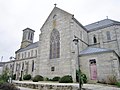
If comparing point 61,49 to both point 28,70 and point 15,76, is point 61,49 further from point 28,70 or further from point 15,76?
point 15,76

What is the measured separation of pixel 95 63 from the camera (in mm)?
20844

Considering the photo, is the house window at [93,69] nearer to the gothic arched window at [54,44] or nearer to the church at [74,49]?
the church at [74,49]

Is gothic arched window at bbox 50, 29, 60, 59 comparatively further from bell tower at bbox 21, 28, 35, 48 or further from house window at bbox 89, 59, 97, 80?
bell tower at bbox 21, 28, 35, 48

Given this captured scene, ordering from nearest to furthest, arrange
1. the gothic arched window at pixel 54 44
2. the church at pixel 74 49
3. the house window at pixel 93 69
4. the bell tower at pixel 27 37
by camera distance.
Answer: the church at pixel 74 49 → the house window at pixel 93 69 → the gothic arched window at pixel 54 44 → the bell tower at pixel 27 37

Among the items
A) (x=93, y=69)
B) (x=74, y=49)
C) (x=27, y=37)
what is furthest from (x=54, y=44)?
(x=27, y=37)

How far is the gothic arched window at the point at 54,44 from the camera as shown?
2478cm

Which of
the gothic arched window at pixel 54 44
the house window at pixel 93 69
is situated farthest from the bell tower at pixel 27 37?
the house window at pixel 93 69

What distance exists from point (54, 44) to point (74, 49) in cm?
514

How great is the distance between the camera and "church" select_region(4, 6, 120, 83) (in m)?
20.0

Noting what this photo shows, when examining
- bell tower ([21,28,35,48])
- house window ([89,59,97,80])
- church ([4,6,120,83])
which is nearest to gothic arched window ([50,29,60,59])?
church ([4,6,120,83])

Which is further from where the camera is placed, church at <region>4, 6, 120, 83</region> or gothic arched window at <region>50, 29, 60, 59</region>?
gothic arched window at <region>50, 29, 60, 59</region>

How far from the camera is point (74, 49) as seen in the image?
22.2 m

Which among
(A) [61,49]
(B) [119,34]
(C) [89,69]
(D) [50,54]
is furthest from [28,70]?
(B) [119,34]

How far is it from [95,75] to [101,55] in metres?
3.32
